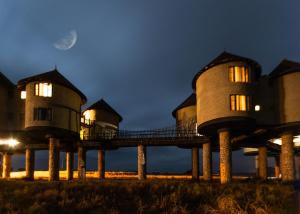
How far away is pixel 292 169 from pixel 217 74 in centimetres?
1163

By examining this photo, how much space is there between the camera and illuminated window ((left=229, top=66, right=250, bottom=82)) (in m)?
32.5

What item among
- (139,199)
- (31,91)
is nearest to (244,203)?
(139,199)

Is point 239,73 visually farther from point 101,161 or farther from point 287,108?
point 101,161

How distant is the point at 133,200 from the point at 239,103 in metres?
16.8

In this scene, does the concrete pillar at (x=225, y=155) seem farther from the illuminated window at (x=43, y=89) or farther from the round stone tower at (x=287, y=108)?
the illuminated window at (x=43, y=89)

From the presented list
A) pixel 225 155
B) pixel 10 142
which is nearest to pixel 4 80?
pixel 10 142

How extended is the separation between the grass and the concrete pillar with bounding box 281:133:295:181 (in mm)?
11771

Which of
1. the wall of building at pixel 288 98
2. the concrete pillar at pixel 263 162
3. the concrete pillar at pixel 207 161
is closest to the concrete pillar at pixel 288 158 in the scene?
the wall of building at pixel 288 98

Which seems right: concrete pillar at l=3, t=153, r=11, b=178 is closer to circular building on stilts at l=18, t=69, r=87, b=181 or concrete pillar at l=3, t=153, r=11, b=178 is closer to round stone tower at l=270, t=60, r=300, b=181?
circular building on stilts at l=18, t=69, r=87, b=181

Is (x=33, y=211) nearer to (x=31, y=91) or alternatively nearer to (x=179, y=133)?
(x=31, y=91)

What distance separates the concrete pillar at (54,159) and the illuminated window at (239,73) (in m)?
21.3

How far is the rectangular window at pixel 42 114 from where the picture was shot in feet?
122

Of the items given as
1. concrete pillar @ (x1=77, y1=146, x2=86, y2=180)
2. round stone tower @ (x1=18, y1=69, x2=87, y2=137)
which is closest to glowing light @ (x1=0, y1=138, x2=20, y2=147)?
round stone tower @ (x1=18, y1=69, x2=87, y2=137)

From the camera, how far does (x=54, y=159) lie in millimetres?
39719
